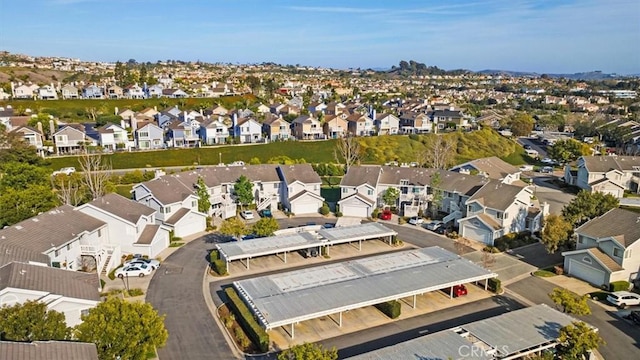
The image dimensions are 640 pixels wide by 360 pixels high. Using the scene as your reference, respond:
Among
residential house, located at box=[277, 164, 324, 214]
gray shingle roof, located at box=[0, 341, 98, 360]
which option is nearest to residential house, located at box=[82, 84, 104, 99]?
residential house, located at box=[277, 164, 324, 214]

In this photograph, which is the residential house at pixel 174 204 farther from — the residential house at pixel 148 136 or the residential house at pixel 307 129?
the residential house at pixel 307 129

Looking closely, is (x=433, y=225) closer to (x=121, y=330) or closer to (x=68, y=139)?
(x=121, y=330)

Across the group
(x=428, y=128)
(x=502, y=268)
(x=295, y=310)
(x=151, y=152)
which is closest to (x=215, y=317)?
(x=295, y=310)

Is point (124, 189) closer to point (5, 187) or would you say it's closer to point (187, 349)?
point (5, 187)

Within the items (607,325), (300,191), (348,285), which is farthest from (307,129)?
(607,325)

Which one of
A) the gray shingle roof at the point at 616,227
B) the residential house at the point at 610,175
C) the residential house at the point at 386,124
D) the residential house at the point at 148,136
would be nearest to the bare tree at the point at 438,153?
the residential house at the point at 386,124

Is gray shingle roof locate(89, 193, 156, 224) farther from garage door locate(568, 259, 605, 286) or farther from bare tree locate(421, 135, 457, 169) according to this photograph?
bare tree locate(421, 135, 457, 169)
